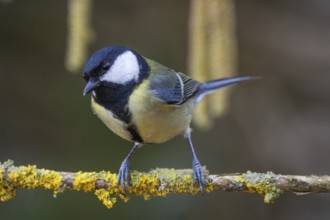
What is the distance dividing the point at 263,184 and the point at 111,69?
2.36 feet

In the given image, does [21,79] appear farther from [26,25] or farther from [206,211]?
[206,211]

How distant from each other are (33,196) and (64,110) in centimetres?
63

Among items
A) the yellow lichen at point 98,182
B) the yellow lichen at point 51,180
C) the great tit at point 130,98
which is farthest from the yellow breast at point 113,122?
the yellow lichen at point 51,180

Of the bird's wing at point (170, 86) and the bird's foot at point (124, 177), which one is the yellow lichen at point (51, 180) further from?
the bird's wing at point (170, 86)

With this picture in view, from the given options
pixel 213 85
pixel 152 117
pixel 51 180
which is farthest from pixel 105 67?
pixel 213 85

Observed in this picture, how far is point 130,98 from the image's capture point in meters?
2.05

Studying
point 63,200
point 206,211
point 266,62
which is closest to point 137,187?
point 63,200

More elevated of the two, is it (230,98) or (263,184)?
(230,98)

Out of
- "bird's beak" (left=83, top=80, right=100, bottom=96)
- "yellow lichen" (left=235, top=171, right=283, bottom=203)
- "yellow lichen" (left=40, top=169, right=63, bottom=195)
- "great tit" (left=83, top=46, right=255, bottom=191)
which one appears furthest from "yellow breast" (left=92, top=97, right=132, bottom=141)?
"yellow lichen" (left=235, top=171, right=283, bottom=203)

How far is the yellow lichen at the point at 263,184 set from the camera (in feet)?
5.39

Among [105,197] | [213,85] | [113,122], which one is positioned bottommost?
[105,197]

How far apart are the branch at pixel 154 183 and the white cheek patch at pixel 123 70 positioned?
0.40m

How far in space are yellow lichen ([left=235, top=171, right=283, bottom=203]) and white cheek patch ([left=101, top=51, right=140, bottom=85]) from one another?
2.09 feet

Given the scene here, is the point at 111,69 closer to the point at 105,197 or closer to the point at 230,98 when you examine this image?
the point at 105,197
